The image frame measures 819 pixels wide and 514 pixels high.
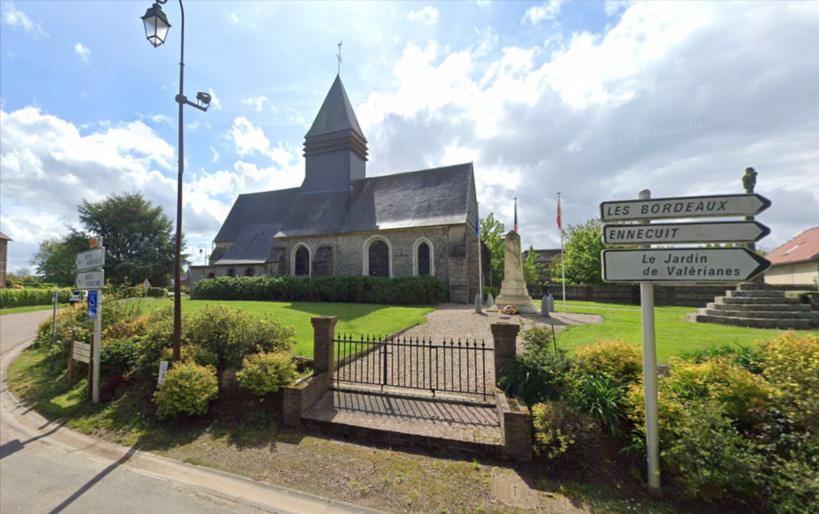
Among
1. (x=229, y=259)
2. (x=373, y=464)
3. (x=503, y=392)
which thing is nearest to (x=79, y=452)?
(x=373, y=464)

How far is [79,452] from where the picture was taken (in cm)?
479

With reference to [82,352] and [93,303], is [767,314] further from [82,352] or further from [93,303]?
[82,352]

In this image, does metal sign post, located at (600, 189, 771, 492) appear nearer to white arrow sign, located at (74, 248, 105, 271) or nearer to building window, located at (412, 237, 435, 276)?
white arrow sign, located at (74, 248, 105, 271)

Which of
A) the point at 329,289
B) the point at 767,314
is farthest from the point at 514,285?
the point at 329,289

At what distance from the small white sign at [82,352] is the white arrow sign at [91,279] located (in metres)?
1.22

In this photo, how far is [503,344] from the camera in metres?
5.34

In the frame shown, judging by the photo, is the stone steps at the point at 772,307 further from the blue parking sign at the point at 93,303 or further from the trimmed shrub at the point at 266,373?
the blue parking sign at the point at 93,303

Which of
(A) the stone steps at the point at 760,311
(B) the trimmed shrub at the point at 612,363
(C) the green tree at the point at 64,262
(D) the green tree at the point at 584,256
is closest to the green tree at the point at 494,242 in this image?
(D) the green tree at the point at 584,256

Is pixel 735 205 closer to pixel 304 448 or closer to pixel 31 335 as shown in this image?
pixel 304 448

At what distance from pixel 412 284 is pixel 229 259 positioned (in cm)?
1884

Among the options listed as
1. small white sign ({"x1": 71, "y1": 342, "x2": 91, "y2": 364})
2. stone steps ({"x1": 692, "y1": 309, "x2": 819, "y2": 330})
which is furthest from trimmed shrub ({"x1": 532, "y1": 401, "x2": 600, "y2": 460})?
stone steps ({"x1": 692, "y1": 309, "x2": 819, "y2": 330})

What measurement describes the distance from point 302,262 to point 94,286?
19.5 m

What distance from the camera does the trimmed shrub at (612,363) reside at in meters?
4.80

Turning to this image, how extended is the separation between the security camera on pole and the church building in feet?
54.1
